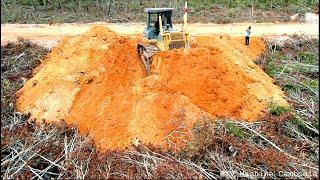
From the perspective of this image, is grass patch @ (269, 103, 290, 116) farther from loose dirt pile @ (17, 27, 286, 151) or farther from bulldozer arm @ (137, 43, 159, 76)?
bulldozer arm @ (137, 43, 159, 76)

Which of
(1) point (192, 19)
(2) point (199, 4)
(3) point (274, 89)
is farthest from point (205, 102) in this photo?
(2) point (199, 4)

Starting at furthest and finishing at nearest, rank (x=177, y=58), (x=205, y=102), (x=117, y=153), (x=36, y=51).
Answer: (x=36, y=51)
(x=177, y=58)
(x=205, y=102)
(x=117, y=153)

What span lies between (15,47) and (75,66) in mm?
6262

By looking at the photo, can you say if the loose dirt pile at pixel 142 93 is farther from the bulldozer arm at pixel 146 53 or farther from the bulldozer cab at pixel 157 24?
the bulldozer cab at pixel 157 24

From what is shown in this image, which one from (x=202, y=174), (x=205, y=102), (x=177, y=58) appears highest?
(x=177, y=58)

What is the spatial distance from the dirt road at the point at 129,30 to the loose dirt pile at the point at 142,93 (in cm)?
811

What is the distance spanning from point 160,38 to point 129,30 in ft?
31.8

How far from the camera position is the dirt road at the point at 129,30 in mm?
19859

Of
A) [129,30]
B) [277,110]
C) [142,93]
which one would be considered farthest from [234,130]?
[129,30]

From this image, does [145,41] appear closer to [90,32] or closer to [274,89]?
[90,32]

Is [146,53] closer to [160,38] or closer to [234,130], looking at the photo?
[160,38]

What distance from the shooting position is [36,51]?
15602 mm

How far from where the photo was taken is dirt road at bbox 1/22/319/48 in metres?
19.9

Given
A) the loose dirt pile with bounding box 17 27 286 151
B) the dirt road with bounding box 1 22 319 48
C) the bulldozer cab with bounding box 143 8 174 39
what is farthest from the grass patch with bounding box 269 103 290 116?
the dirt road with bounding box 1 22 319 48
